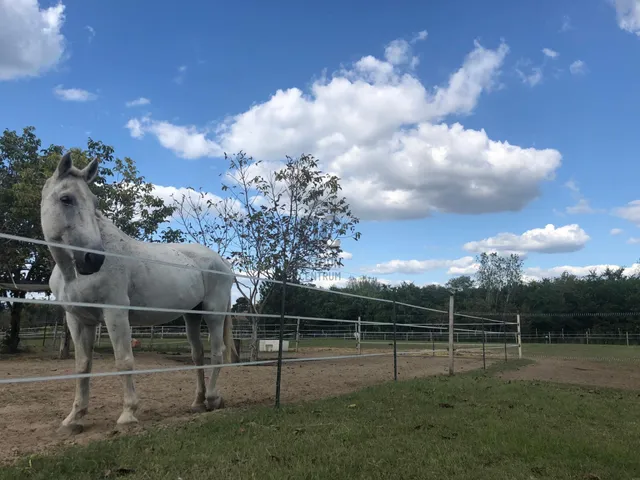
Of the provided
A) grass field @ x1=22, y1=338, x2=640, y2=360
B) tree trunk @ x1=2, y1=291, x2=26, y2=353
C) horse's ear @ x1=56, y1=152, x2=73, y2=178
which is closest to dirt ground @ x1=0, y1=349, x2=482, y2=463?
horse's ear @ x1=56, y1=152, x2=73, y2=178

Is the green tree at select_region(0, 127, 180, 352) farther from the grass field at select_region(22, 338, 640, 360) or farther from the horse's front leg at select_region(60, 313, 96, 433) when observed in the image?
the horse's front leg at select_region(60, 313, 96, 433)

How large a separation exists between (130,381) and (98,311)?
71 cm

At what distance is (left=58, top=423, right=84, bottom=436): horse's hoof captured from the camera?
13.1ft

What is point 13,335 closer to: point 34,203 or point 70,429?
point 34,203

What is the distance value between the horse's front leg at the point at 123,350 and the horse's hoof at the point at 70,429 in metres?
0.34

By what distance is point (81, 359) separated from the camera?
4.29m

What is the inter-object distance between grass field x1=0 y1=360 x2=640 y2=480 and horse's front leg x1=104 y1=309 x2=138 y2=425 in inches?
19.7

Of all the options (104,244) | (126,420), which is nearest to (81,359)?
(126,420)

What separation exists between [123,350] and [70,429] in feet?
2.57

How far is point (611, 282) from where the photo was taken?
177 feet

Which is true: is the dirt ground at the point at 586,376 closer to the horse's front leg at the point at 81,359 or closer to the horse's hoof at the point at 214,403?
the horse's hoof at the point at 214,403

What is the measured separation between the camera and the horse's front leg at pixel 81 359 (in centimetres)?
415

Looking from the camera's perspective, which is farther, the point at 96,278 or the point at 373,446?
the point at 96,278

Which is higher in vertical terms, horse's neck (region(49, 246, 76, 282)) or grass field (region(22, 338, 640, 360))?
horse's neck (region(49, 246, 76, 282))
